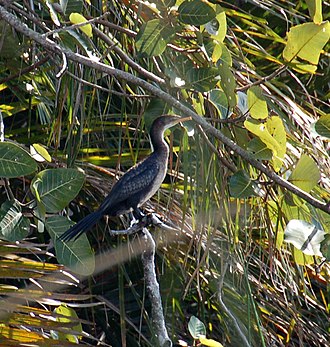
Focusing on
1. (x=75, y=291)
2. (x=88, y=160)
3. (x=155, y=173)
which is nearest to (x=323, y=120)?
(x=155, y=173)

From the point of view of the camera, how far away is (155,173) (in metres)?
2.30

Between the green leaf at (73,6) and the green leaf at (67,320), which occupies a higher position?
the green leaf at (73,6)

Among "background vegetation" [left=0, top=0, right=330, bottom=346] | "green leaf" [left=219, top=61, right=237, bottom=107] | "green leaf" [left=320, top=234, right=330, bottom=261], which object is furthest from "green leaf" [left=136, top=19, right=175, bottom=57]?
"green leaf" [left=320, top=234, right=330, bottom=261]

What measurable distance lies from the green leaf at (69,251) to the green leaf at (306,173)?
0.39 metres

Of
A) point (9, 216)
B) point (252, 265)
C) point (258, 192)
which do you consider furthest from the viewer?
point (252, 265)

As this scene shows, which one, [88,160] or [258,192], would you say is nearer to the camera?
[258,192]

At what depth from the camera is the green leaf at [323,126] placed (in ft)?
5.03

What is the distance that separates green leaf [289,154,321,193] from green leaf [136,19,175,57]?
0.35 meters

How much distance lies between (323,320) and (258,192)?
1332 mm

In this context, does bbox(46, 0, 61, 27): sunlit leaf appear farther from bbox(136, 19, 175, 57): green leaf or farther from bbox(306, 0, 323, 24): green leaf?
bbox(306, 0, 323, 24): green leaf

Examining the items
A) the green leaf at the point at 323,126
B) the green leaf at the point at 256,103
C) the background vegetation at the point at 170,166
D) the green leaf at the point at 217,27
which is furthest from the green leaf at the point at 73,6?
the green leaf at the point at 323,126

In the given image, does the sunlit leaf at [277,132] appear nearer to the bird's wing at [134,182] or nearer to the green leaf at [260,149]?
the green leaf at [260,149]

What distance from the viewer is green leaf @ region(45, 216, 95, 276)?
4.79ft

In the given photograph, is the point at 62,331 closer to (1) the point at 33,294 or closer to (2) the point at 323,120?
(1) the point at 33,294
